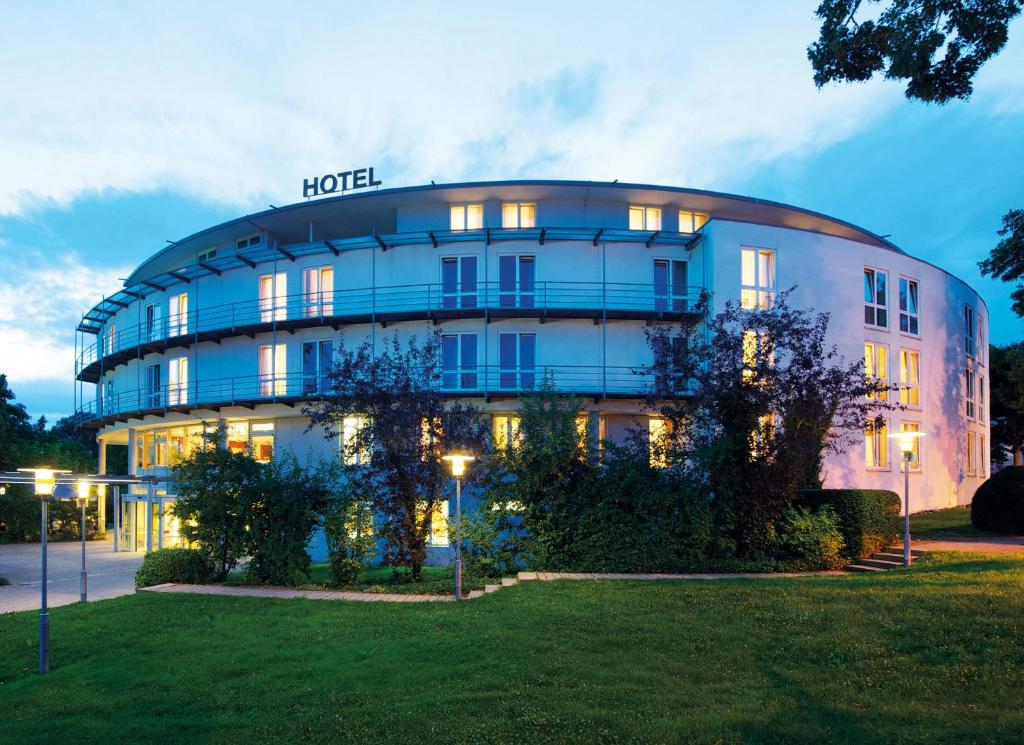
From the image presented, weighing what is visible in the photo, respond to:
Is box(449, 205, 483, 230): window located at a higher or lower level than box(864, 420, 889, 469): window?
higher

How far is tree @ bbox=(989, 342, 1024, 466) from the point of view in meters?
42.8

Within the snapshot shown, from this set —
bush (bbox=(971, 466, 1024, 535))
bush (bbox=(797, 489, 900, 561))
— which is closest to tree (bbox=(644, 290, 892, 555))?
bush (bbox=(797, 489, 900, 561))

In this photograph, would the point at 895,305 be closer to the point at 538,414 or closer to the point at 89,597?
the point at 538,414

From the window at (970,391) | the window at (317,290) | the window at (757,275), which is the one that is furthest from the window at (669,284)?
Answer: the window at (970,391)

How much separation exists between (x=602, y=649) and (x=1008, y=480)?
62.6 ft

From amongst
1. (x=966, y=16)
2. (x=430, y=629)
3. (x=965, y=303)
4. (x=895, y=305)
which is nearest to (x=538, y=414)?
(x=430, y=629)

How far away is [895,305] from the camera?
2827 centimetres

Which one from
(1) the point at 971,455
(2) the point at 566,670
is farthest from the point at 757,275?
(2) the point at 566,670

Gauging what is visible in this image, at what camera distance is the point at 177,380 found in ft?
106

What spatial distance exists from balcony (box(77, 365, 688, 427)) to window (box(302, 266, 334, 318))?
101 inches

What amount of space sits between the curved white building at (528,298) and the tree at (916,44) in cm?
1533

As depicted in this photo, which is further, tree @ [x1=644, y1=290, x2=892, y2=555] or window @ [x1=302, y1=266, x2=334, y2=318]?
window @ [x1=302, y1=266, x2=334, y2=318]

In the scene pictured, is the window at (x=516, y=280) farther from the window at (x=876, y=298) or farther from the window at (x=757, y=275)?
the window at (x=876, y=298)

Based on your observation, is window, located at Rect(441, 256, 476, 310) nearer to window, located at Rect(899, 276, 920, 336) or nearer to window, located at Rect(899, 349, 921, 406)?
window, located at Rect(899, 276, 920, 336)
